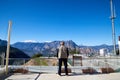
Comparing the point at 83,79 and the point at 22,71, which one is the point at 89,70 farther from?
the point at 22,71

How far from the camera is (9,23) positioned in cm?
994

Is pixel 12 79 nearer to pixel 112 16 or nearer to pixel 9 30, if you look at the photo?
pixel 9 30

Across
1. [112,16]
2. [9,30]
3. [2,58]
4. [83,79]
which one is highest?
[112,16]

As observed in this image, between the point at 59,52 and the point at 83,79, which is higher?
the point at 59,52

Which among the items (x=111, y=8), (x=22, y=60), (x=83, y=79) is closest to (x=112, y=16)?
(x=111, y=8)

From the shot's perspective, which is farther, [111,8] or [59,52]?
[111,8]

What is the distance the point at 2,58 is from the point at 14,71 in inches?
61.7

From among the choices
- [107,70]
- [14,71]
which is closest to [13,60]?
[14,71]

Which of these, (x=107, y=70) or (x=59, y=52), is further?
(x=107, y=70)

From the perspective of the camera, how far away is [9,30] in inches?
387

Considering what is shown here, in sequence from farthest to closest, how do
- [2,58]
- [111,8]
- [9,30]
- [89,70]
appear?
1. [111,8]
2. [2,58]
3. [89,70]
4. [9,30]

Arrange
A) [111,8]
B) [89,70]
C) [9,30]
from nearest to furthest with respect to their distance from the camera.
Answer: [9,30]
[89,70]
[111,8]

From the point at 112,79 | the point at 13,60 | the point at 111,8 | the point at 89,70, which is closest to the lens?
the point at 112,79

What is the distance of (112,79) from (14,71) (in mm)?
4735
